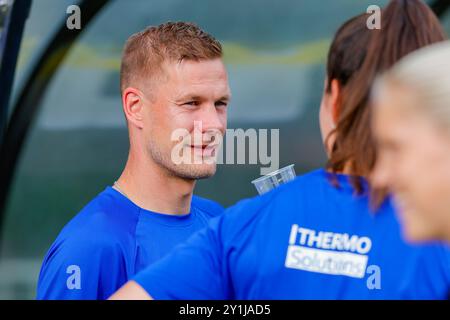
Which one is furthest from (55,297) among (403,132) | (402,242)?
(403,132)

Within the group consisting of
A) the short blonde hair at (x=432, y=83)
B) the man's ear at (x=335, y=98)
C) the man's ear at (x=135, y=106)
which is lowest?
the short blonde hair at (x=432, y=83)

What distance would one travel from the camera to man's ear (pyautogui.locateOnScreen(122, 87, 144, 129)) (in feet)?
7.89

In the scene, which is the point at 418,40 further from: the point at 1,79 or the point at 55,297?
the point at 1,79

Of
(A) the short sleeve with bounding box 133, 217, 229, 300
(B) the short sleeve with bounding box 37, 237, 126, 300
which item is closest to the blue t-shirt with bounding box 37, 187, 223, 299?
(B) the short sleeve with bounding box 37, 237, 126, 300

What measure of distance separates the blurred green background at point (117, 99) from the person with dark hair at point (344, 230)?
2.48 m

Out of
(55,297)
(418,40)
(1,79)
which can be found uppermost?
(1,79)

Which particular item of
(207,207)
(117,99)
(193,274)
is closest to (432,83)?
(193,274)

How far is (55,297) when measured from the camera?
6.58 feet

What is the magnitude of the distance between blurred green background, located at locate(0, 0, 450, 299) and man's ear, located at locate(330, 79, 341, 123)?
96.2 inches

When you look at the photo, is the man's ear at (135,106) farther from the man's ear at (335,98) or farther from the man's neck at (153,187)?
the man's ear at (335,98)

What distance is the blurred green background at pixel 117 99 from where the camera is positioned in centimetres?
411

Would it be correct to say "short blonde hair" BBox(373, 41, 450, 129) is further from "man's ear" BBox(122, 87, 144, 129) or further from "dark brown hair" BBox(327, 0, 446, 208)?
"man's ear" BBox(122, 87, 144, 129)

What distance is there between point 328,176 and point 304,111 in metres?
2.60

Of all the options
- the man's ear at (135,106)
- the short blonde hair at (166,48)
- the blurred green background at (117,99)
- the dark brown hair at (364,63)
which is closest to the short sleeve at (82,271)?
the man's ear at (135,106)
